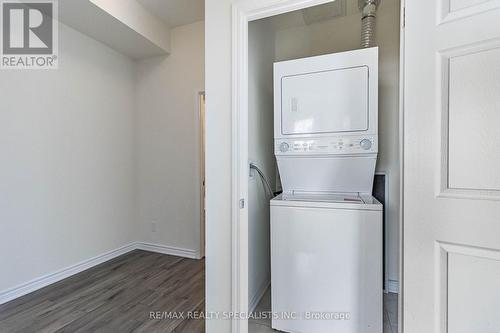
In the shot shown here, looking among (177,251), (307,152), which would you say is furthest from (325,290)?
(177,251)

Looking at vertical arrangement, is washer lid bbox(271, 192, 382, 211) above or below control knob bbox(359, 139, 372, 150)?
below

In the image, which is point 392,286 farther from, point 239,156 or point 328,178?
point 239,156

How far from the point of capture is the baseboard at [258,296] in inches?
74.1

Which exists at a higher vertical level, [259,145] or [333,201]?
[259,145]

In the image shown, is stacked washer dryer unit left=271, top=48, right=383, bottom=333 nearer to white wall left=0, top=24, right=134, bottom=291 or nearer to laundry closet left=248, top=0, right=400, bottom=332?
laundry closet left=248, top=0, right=400, bottom=332

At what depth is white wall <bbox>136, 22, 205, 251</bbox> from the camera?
9.50ft

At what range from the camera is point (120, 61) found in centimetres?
299

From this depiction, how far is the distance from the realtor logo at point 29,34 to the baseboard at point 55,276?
191 centimetres

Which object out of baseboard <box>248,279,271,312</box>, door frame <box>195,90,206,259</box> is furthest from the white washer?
door frame <box>195,90,206,259</box>

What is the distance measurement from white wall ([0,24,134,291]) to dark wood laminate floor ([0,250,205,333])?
10.7 inches

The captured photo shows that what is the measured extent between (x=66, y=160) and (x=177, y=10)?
6.56 feet

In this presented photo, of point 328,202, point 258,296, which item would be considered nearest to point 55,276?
point 258,296

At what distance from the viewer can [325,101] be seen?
1.67 meters

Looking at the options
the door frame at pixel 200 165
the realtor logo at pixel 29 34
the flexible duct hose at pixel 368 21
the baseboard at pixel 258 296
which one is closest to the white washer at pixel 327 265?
the baseboard at pixel 258 296
